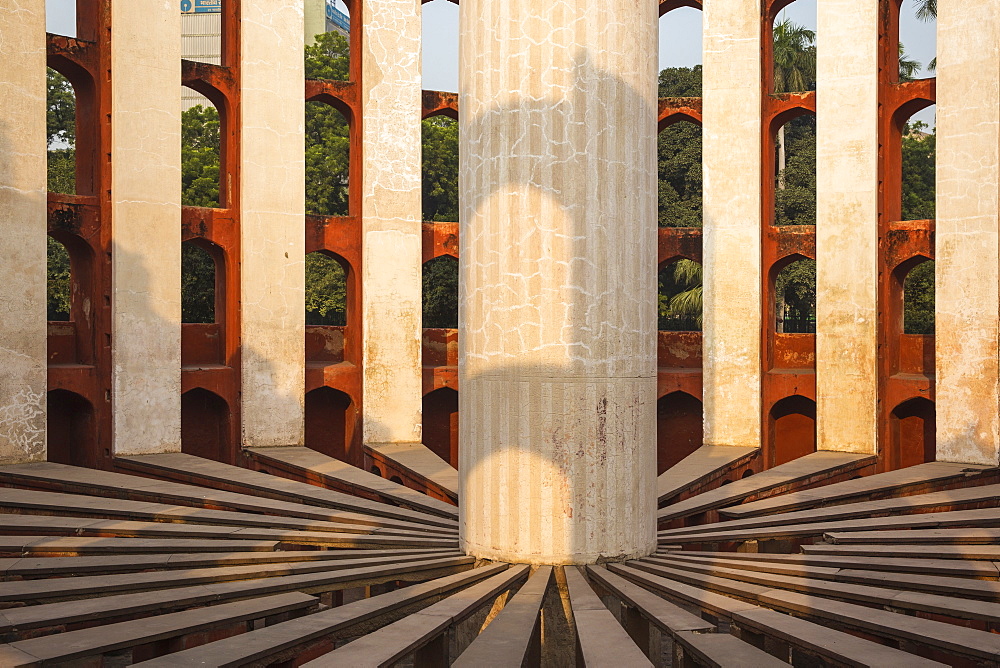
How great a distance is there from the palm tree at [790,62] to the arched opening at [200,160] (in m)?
14.6

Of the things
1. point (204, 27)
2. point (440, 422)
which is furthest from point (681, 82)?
point (204, 27)

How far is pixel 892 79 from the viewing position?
46.5ft

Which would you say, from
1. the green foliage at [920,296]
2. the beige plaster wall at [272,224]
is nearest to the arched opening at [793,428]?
the green foliage at [920,296]

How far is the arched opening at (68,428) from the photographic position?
42.3 ft

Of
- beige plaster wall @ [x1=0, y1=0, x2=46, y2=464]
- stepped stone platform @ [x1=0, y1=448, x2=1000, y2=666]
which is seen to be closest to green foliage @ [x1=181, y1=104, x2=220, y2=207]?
beige plaster wall @ [x1=0, y1=0, x2=46, y2=464]

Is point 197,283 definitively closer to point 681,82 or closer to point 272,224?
point 272,224

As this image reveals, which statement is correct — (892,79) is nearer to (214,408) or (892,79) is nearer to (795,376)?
(795,376)

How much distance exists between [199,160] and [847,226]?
18103 millimetres

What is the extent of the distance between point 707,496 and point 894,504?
1858mm

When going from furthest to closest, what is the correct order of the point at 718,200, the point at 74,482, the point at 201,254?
1. the point at 201,254
2. the point at 718,200
3. the point at 74,482

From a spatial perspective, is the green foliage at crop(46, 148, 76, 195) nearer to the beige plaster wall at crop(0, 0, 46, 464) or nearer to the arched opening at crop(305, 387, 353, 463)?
the arched opening at crop(305, 387, 353, 463)

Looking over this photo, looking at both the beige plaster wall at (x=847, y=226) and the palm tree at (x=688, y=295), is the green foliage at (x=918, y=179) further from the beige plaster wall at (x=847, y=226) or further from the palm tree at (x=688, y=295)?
the beige plaster wall at (x=847, y=226)

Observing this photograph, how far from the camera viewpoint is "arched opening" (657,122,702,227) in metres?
25.1

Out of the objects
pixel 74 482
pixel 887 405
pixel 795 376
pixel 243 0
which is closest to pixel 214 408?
pixel 74 482
